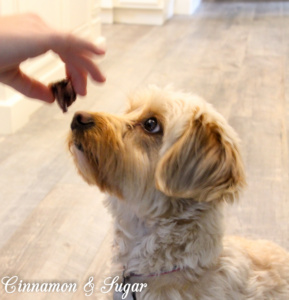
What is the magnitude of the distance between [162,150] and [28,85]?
0.36 m

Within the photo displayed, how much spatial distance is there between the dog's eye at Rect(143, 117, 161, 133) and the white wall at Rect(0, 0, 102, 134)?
113 cm

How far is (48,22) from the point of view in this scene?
217 centimetres

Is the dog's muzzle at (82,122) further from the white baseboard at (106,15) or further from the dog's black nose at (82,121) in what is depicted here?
the white baseboard at (106,15)

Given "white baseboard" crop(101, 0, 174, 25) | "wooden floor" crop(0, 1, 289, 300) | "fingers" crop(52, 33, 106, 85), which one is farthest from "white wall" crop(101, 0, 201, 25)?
"fingers" crop(52, 33, 106, 85)

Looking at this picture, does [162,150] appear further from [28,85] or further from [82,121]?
[28,85]

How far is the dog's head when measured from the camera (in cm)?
102

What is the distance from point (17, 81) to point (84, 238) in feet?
2.66

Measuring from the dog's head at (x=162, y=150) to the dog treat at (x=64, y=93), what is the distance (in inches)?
2.1

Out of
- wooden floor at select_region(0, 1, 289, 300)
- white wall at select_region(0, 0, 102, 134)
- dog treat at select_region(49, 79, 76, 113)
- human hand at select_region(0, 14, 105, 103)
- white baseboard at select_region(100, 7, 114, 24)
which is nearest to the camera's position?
human hand at select_region(0, 14, 105, 103)

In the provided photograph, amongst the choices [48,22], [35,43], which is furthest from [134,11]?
[35,43]

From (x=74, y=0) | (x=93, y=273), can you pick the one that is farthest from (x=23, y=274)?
(x=74, y=0)

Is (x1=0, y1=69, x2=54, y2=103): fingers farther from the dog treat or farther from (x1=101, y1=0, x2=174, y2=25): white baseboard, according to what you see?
(x1=101, y1=0, x2=174, y2=25): white baseboard

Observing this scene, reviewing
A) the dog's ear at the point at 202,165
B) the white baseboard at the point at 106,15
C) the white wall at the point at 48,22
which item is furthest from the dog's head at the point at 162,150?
the white baseboard at the point at 106,15

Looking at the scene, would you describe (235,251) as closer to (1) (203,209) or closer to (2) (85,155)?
(1) (203,209)
